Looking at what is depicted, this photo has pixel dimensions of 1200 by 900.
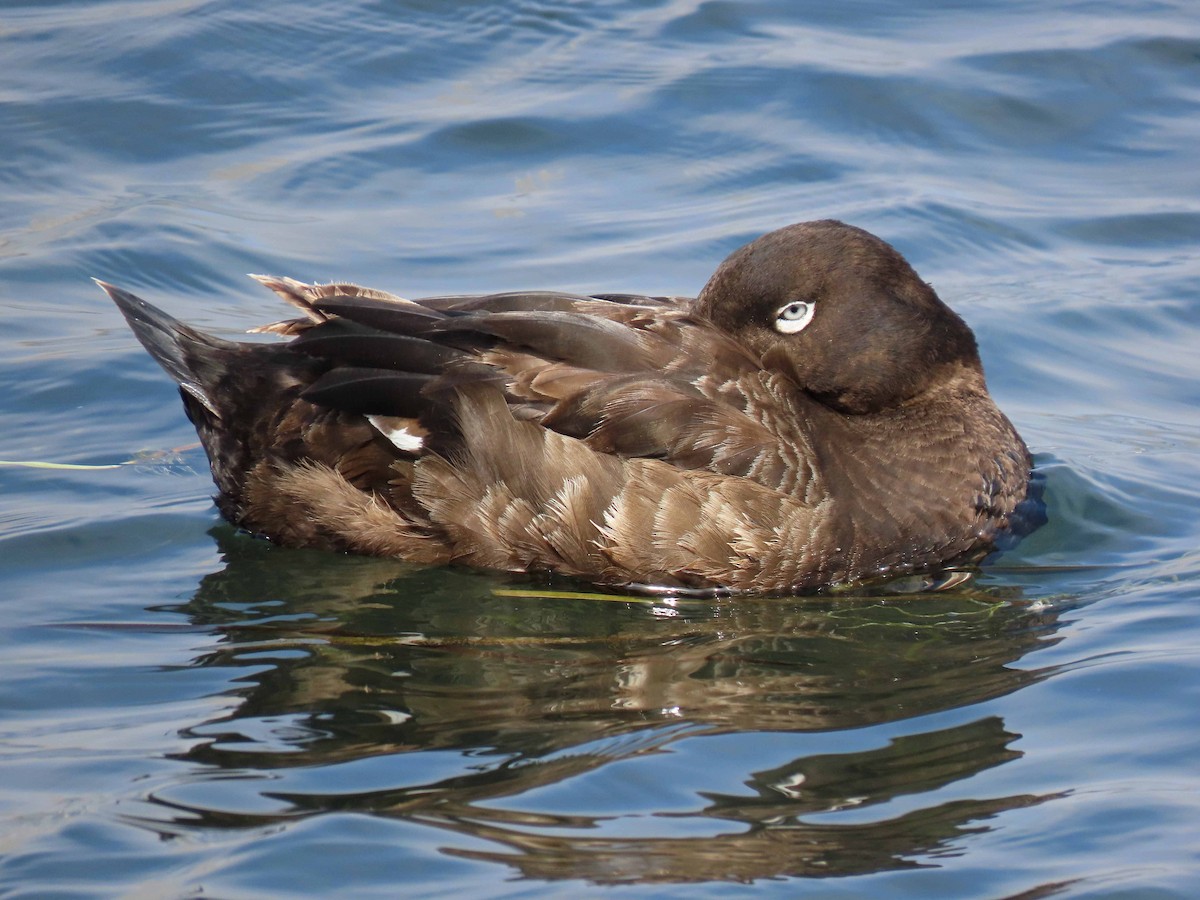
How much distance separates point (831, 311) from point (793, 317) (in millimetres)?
147

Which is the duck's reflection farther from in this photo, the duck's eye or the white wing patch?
the duck's eye

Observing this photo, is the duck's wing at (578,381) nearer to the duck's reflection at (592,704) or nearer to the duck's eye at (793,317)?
the duck's eye at (793,317)

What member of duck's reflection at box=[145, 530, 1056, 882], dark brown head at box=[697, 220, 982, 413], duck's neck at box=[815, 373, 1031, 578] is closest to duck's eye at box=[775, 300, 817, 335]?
dark brown head at box=[697, 220, 982, 413]

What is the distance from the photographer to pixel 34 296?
28.7 ft

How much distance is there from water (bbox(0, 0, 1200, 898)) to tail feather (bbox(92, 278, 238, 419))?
1.93 ft

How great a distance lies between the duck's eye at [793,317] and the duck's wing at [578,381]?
0.20m

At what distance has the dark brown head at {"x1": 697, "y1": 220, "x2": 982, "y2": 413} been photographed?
6.23 metres

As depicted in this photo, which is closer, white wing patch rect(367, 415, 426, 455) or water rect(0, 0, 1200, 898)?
water rect(0, 0, 1200, 898)

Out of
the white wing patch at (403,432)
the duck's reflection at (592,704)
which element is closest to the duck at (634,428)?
the white wing patch at (403,432)

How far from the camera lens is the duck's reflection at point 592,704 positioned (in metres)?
4.13

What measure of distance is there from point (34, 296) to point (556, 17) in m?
4.88

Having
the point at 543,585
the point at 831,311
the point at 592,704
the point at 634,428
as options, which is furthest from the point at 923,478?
the point at 592,704

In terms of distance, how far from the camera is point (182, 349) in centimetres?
643

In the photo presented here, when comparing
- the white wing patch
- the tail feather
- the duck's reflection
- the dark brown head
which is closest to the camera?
the duck's reflection
